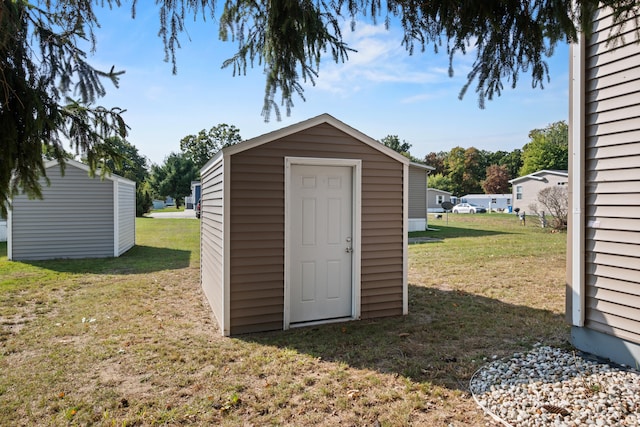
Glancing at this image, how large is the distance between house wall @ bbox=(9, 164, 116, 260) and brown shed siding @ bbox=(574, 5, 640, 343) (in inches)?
425

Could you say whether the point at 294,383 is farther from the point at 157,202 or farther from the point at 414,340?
the point at 157,202

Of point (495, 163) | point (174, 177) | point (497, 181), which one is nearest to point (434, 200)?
point (497, 181)

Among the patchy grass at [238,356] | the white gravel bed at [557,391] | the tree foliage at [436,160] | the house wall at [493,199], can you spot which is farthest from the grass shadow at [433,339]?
the tree foliage at [436,160]

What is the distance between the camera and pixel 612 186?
143 inches

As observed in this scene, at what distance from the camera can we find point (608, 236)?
145 inches

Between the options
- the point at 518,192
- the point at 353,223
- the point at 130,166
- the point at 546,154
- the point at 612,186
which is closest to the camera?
the point at 612,186

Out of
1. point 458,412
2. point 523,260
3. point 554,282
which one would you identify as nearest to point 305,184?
point 458,412

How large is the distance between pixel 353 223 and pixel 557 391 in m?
2.88

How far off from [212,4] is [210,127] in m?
54.2

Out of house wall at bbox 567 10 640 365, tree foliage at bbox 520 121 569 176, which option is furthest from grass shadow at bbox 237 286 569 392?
tree foliage at bbox 520 121 569 176

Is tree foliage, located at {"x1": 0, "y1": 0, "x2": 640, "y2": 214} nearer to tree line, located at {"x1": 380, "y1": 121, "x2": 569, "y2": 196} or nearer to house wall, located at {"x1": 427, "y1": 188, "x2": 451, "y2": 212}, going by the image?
house wall, located at {"x1": 427, "y1": 188, "x2": 451, "y2": 212}

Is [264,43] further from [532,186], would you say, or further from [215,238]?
[532,186]

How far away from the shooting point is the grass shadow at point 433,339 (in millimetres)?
3801

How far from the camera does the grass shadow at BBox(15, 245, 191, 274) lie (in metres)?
9.04
